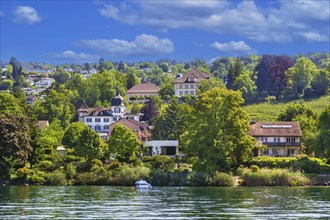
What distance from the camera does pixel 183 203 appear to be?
70125mm

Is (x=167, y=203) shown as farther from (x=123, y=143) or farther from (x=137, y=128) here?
(x=137, y=128)

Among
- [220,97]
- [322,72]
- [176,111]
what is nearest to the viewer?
[220,97]

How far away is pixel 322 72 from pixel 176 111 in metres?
69.1

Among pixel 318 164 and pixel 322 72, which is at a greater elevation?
pixel 322 72

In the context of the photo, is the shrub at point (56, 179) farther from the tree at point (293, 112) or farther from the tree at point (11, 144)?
the tree at point (293, 112)

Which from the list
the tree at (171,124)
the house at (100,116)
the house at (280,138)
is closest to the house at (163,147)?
the tree at (171,124)

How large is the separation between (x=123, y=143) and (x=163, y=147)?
51.4ft

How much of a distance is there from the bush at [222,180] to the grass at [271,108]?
6407 centimetres

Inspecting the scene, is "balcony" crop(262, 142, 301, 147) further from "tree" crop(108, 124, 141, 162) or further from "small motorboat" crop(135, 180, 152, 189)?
"small motorboat" crop(135, 180, 152, 189)

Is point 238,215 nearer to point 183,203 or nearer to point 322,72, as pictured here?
point 183,203

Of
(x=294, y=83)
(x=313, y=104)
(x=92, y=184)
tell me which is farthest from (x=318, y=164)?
(x=294, y=83)

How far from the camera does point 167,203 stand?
70.2m

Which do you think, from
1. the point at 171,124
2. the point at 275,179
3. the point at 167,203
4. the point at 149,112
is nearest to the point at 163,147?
the point at 171,124

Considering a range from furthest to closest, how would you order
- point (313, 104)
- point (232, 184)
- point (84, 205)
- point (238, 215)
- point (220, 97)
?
1. point (313, 104)
2. point (220, 97)
3. point (232, 184)
4. point (84, 205)
5. point (238, 215)
